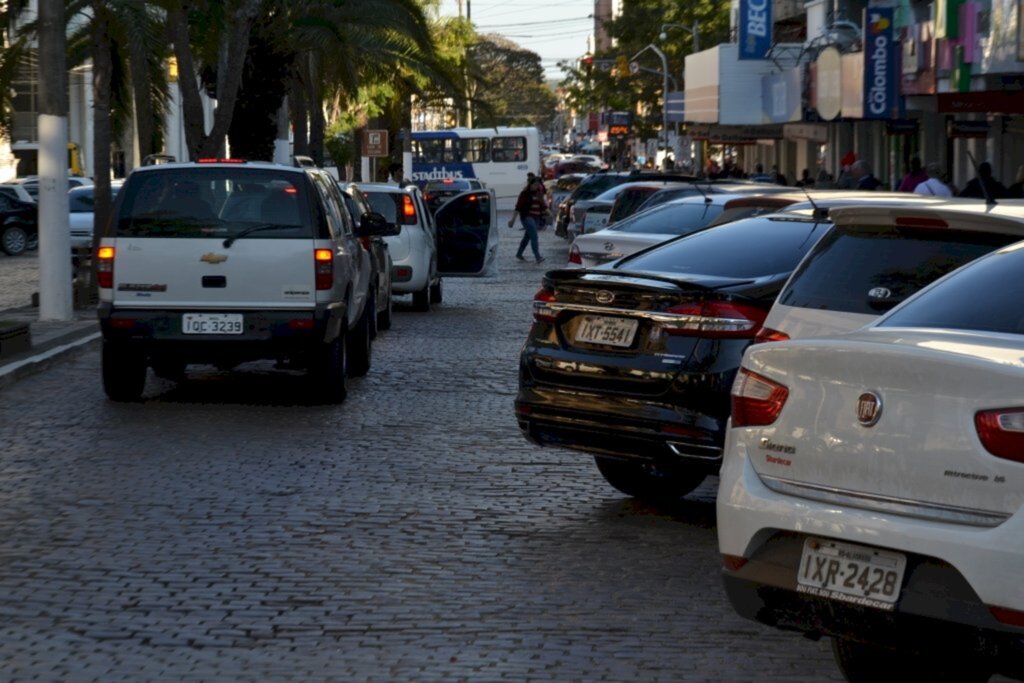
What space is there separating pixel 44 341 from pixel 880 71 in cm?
2141

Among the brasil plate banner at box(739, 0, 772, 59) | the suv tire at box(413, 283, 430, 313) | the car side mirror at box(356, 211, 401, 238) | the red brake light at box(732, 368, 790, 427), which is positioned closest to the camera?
the red brake light at box(732, 368, 790, 427)

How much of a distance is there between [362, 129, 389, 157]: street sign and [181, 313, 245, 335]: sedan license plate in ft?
121

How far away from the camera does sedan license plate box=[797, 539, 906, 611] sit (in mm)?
5266

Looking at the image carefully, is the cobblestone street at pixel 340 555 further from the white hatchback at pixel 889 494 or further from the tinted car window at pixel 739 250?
the tinted car window at pixel 739 250

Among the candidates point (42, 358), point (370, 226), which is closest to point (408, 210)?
point (42, 358)

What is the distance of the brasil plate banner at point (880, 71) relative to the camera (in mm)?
34812

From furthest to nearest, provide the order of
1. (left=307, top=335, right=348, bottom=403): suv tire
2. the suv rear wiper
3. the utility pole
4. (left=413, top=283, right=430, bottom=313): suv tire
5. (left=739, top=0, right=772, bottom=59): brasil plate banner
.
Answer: (left=739, top=0, right=772, bottom=59): brasil plate banner, (left=413, top=283, right=430, bottom=313): suv tire, the utility pole, (left=307, top=335, right=348, bottom=403): suv tire, the suv rear wiper

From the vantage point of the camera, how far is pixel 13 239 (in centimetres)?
3994

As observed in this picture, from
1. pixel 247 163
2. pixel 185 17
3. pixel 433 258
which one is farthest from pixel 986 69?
pixel 247 163

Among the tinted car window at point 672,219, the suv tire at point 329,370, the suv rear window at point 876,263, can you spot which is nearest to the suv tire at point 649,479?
the suv rear window at point 876,263

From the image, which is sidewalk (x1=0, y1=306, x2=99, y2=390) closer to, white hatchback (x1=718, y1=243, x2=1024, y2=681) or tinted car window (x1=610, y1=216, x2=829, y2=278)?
tinted car window (x1=610, y1=216, x2=829, y2=278)

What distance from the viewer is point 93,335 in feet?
62.9

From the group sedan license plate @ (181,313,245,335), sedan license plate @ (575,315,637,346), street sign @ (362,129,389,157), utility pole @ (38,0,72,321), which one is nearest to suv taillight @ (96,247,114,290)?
sedan license plate @ (181,313,245,335)

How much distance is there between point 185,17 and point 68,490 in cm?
1610
